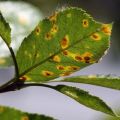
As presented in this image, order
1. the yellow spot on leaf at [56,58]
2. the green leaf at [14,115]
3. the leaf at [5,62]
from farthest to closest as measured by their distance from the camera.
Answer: the leaf at [5,62]
the yellow spot on leaf at [56,58]
the green leaf at [14,115]

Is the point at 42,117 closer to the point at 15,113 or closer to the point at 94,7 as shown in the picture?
the point at 15,113

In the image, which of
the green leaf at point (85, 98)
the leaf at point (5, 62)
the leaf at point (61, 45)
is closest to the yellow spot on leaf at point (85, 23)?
the leaf at point (61, 45)

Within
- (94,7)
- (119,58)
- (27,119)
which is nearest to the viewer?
(27,119)

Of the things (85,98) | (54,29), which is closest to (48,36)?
(54,29)

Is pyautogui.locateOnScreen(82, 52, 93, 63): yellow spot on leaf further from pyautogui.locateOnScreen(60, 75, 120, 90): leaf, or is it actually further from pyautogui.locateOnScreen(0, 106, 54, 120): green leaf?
pyautogui.locateOnScreen(0, 106, 54, 120): green leaf

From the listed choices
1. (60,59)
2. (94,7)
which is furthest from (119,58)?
A: (60,59)

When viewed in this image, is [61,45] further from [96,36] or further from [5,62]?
[5,62]

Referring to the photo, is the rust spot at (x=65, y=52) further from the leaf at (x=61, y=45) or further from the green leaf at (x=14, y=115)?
the green leaf at (x=14, y=115)

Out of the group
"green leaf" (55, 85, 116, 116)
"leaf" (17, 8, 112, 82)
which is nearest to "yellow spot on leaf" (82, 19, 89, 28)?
"leaf" (17, 8, 112, 82)
